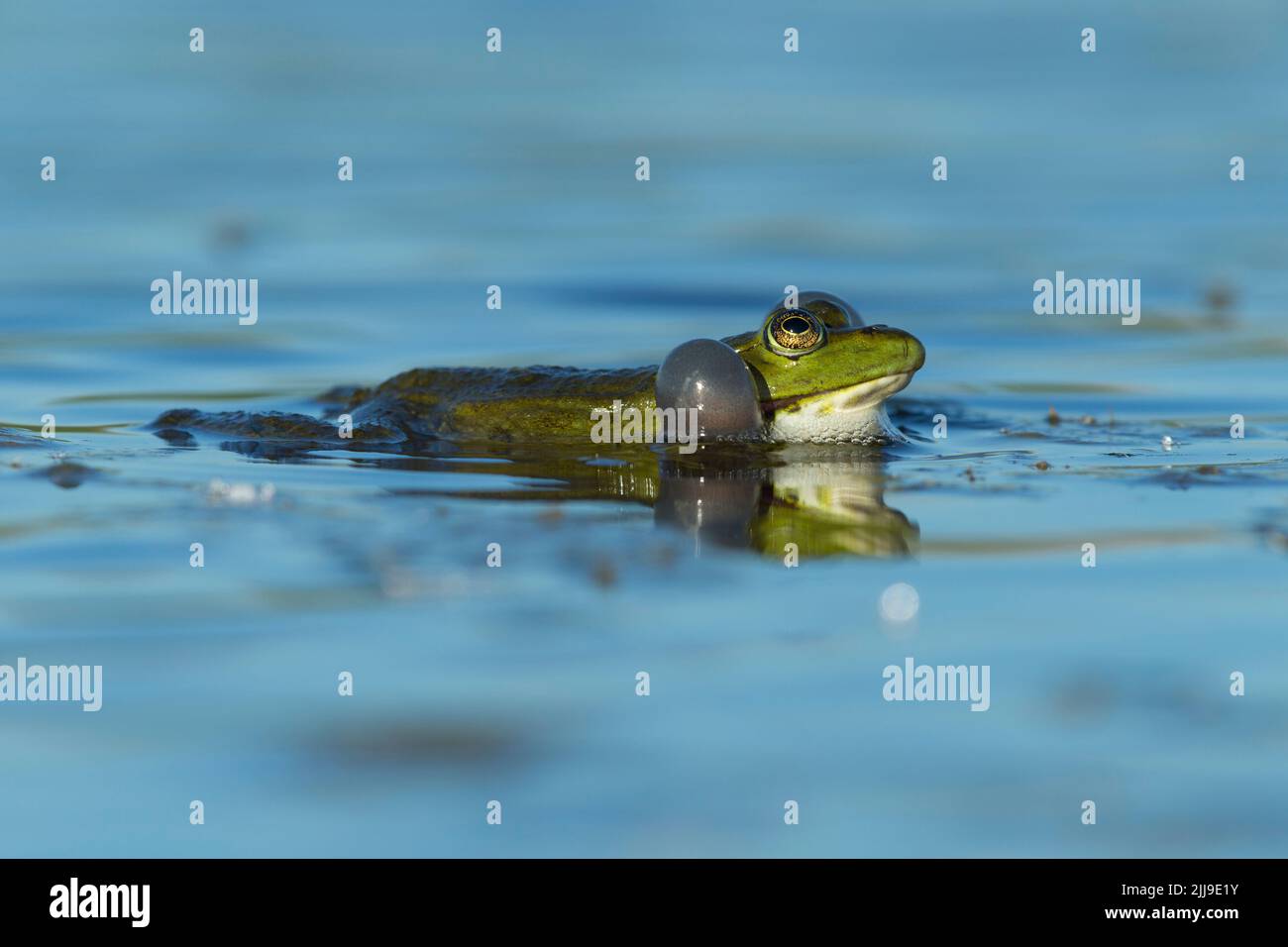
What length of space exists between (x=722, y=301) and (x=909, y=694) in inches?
376

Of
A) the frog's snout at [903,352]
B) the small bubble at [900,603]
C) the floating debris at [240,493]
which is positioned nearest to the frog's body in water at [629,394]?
the frog's snout at [903,352]

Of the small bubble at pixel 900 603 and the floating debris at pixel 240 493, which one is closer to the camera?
the small bubble at pixel 900 603

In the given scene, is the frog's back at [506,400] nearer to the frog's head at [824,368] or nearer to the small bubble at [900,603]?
the frog's head at [824,368]

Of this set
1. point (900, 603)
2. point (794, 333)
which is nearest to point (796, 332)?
point (794, 333)

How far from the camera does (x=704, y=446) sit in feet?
29.1

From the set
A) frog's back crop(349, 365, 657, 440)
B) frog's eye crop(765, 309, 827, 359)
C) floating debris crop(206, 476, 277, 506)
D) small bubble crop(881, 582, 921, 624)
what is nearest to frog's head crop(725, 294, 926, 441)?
frog's eye crop(765, 309, 827, 359)

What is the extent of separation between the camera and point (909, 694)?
497cm

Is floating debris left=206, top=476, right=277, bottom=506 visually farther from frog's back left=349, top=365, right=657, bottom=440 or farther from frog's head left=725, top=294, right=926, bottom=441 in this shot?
frog's head left=725, top=294, right=926, bottom=441

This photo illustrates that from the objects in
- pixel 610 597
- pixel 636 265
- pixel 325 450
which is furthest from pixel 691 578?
pixel 636 265

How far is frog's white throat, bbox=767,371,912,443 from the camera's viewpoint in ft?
28.8

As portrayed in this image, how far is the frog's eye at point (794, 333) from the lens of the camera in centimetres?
878

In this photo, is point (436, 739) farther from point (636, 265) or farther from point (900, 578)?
point (636, 265)

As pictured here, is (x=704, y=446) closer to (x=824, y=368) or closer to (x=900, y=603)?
(x=824, y=368)

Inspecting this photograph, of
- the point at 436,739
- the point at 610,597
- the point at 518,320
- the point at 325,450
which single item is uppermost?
the point at 518,320
